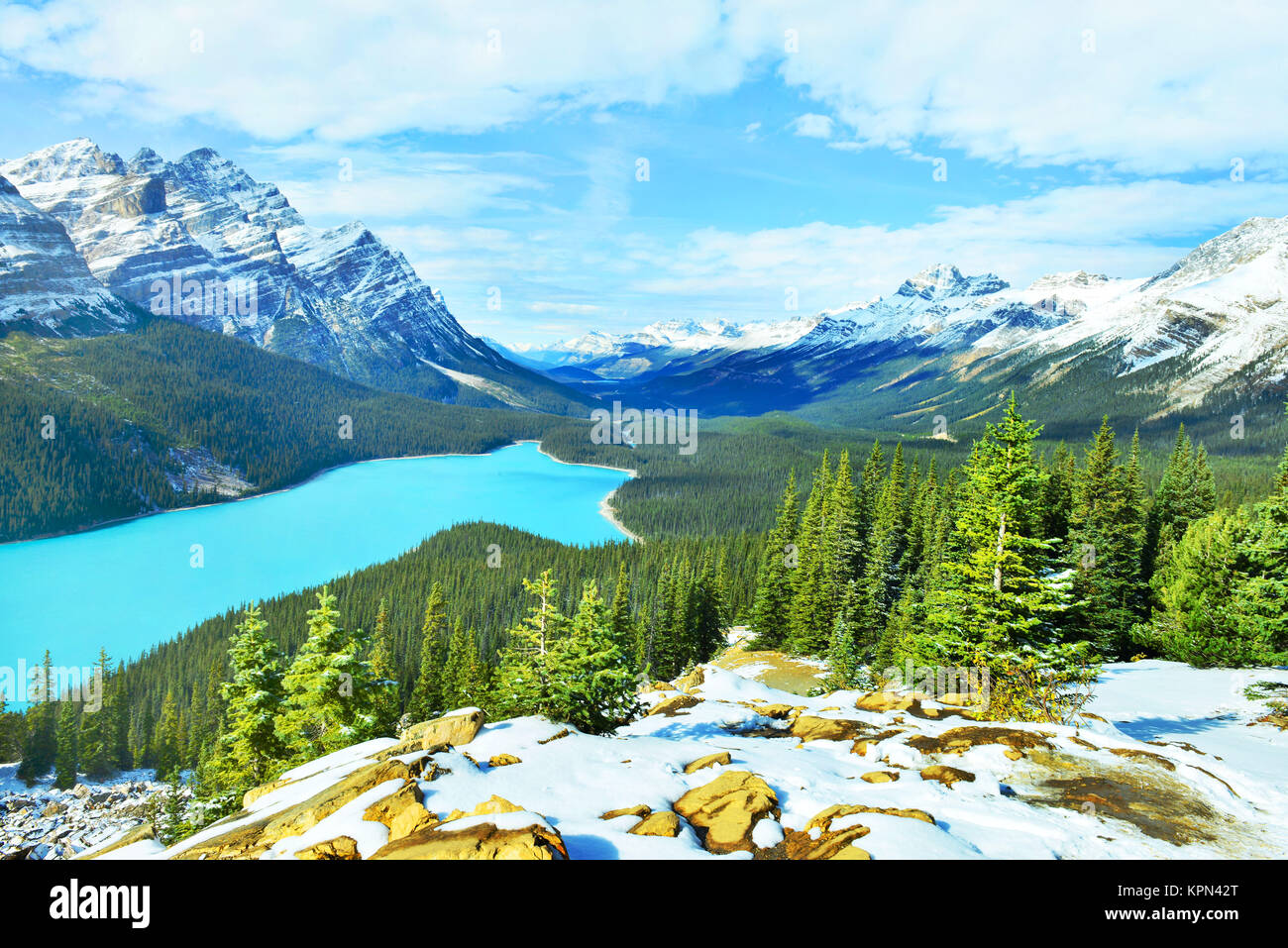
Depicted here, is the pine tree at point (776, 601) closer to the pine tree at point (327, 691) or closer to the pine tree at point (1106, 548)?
the pine tree at point (1106, 548)

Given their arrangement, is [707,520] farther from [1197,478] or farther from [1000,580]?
[1000,580]

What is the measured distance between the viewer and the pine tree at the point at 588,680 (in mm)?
17328

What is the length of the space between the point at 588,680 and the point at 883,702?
10.6 m

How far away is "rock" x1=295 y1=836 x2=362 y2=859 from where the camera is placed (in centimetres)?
806

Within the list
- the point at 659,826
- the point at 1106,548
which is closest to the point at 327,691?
the point at 659,826

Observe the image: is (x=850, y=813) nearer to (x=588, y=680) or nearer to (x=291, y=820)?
(x=291, y=820)

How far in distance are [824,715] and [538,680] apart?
30.1 ft

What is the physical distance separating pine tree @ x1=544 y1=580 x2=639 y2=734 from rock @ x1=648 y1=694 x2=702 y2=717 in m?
5.05

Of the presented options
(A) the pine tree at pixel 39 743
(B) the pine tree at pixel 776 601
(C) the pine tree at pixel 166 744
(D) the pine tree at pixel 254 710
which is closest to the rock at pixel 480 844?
(D) the pine tree at pixel 254 710

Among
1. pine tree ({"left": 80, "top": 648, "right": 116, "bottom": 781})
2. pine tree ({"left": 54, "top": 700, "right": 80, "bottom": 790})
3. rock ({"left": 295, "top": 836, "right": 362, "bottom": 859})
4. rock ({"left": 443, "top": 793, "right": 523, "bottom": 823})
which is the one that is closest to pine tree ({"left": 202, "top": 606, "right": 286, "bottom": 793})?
rock ({"left": 295, "top": 836, "right": 362, "bottom": 859})

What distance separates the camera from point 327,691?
936 inches
